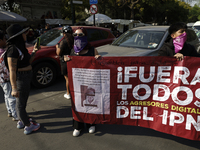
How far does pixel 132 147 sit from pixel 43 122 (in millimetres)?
1809

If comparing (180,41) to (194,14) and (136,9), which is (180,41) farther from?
(194,14)

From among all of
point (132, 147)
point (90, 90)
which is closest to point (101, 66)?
point (90, 90)

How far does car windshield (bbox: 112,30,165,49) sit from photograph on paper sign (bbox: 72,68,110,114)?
102 inches

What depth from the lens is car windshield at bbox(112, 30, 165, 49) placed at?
4.79m

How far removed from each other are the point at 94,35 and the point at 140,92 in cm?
436

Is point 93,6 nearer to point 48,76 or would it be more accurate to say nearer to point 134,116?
point 48,76

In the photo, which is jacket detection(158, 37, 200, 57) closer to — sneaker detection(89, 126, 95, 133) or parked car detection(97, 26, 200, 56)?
parked car detection(97, 26, 200, 56)

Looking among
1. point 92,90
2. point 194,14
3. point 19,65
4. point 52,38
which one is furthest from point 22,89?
point 194,14

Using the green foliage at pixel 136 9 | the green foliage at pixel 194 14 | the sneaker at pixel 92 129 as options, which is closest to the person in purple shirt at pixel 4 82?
the sneaker at pixel 92 129

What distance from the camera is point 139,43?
198 inches

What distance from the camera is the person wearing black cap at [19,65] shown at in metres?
2.50

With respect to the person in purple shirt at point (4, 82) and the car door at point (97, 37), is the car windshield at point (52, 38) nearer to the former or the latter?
the car door at point (97, 37)

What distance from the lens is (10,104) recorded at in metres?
3.27

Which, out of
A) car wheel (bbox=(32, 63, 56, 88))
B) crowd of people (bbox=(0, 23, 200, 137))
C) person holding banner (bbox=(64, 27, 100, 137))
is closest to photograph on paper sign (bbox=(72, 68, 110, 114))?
crowd of people (bbox=(0, 23, 200, 137))
